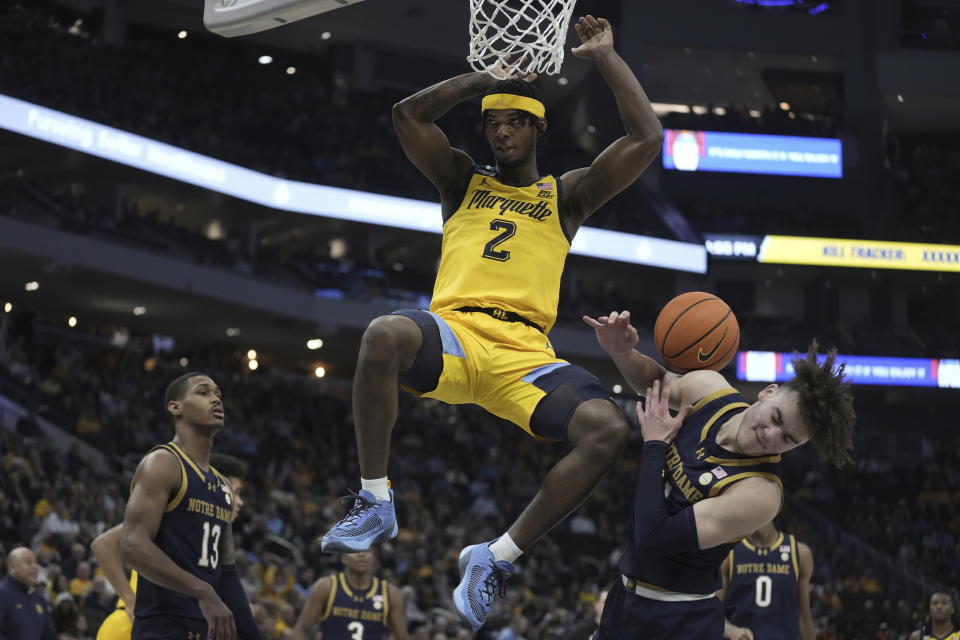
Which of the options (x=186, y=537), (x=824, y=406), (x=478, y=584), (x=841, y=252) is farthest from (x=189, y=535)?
(x=841, y=252)

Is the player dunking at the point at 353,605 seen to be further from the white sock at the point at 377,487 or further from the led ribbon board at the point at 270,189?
the led ribbon board at the point at 270,189

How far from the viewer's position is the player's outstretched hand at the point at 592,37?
5.50m

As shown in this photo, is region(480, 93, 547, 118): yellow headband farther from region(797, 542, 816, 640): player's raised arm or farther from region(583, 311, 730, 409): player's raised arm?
region(797, 542, 816, 640): player's raised arm

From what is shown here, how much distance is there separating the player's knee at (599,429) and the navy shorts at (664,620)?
721mm

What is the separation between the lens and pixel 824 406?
4762mm

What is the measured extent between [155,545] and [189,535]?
25 cm

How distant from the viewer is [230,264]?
27391 millimetres

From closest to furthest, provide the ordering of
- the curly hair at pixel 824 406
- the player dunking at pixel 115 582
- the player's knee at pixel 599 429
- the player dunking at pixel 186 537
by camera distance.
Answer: the curly hair at pixel 824 406
the player's knee at pixel 599 429
the player dunking at pixel 186 537
the player dunking at pixel 115 582

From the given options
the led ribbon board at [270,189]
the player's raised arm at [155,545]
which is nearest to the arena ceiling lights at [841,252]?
the led ribbon board at [270,189]

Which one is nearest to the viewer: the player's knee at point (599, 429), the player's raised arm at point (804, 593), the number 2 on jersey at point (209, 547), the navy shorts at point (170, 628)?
the player's knee at point (599, 429)

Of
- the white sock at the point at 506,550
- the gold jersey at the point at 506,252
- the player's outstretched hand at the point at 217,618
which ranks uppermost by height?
the gold jersey at the point at 506,252

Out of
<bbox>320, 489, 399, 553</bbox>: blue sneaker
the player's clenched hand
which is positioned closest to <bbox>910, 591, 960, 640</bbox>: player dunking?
the player's clenched hand

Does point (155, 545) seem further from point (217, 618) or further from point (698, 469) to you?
point (698, 469)

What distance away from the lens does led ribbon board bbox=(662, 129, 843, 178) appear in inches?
1310
